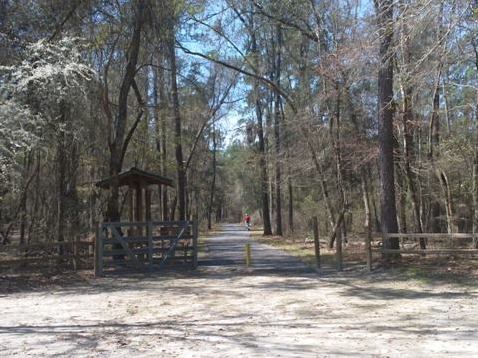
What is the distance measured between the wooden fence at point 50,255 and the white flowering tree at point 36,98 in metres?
1.72

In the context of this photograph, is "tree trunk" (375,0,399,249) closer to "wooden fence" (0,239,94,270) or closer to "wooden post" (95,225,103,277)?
"wooden post" (95,225,103,277)

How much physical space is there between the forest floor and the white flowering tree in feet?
11.6

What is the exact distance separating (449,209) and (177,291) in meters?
15.8

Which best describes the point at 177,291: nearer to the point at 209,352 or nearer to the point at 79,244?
the point at 79,244

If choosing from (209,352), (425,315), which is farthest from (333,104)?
(209,352)

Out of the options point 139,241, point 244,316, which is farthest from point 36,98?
point 244,316

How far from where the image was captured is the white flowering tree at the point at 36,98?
1401 cm

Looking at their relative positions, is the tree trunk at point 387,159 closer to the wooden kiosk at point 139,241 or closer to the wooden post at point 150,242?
the wooden kiosk at point 139,241

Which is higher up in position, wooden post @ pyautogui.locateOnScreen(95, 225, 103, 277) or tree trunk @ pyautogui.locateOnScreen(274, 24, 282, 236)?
tree trunk @ pyautogui.locateOnScreen(274, 24, 282, 236)

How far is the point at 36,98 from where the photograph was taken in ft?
53.0

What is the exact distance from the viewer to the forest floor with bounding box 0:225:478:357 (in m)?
7.73

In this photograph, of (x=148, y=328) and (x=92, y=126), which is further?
(x=92, y=126)

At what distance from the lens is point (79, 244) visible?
17531 millimetres

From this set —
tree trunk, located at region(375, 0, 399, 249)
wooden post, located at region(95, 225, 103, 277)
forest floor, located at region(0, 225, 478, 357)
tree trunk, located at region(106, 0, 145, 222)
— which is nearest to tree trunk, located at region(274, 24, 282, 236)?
tree trunk, located at region(106, 0, 145, 222)
